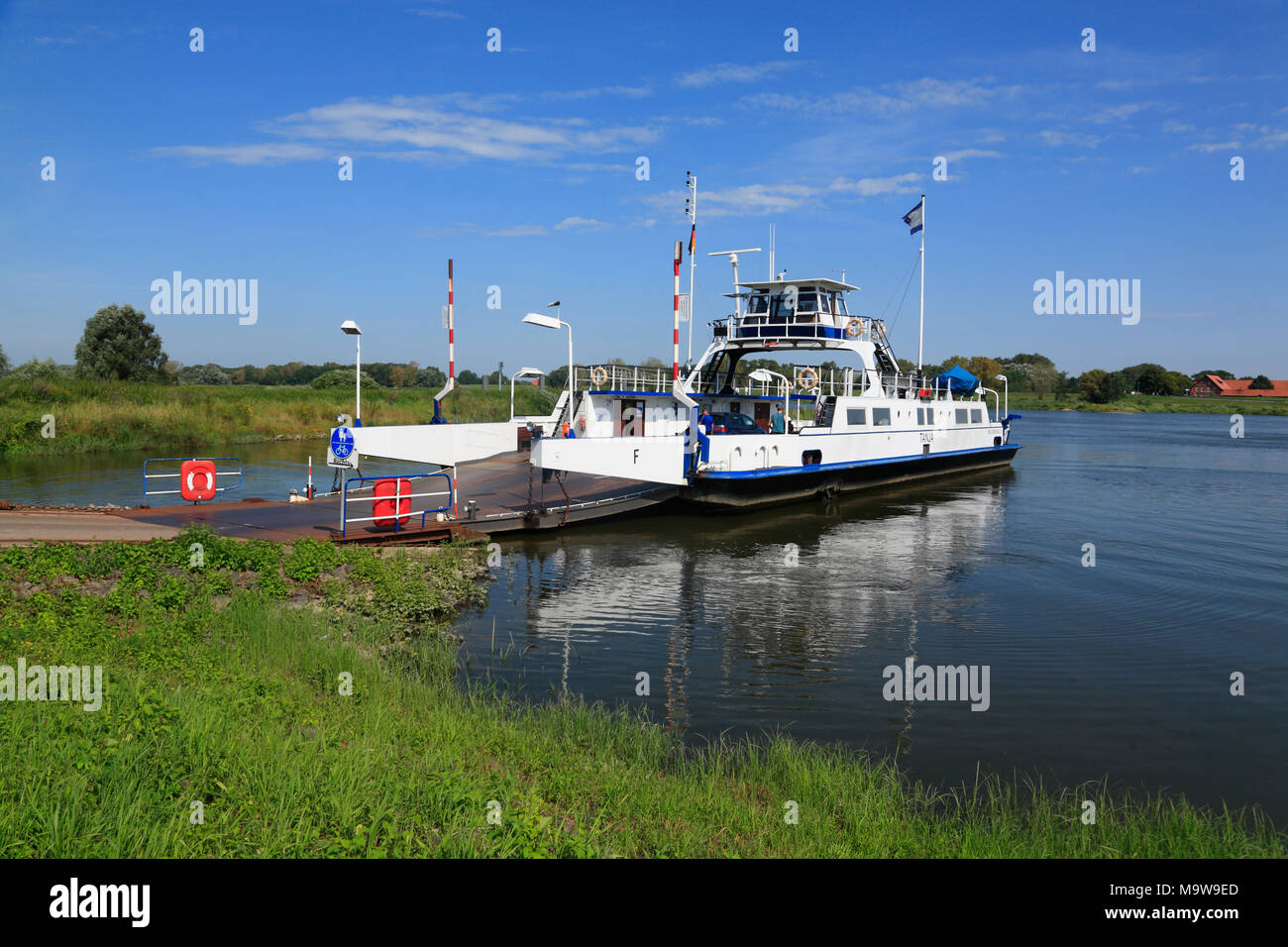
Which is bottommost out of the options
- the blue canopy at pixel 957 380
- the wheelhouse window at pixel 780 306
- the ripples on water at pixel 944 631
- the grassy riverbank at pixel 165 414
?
the ripples on water at pixel 944 631

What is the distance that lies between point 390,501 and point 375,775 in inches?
398

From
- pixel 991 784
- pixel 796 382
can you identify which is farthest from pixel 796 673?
pixel 796 382

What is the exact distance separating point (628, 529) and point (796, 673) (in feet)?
32.8

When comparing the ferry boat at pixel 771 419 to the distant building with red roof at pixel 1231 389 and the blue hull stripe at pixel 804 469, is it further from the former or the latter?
the distant building with red roof at pixel 1231 389

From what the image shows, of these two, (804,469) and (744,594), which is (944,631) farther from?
(804,469)

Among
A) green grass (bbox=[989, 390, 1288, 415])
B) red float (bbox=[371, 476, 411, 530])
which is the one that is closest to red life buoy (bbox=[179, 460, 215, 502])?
red float (bbox=[371, 476, 411, 530])

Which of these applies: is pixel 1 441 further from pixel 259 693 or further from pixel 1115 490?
pixel 1115 490

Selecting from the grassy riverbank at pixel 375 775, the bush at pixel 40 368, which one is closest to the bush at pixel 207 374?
the bush at pixel 40 368

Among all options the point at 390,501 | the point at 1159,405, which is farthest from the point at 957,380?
the point at 1159,405

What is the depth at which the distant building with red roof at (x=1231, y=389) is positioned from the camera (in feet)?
458

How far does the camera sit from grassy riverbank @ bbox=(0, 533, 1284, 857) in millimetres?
4840

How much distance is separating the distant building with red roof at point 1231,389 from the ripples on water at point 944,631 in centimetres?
14498

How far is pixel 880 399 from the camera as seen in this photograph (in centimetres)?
2764

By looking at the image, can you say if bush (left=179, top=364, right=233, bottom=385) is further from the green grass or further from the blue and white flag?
the green grass
